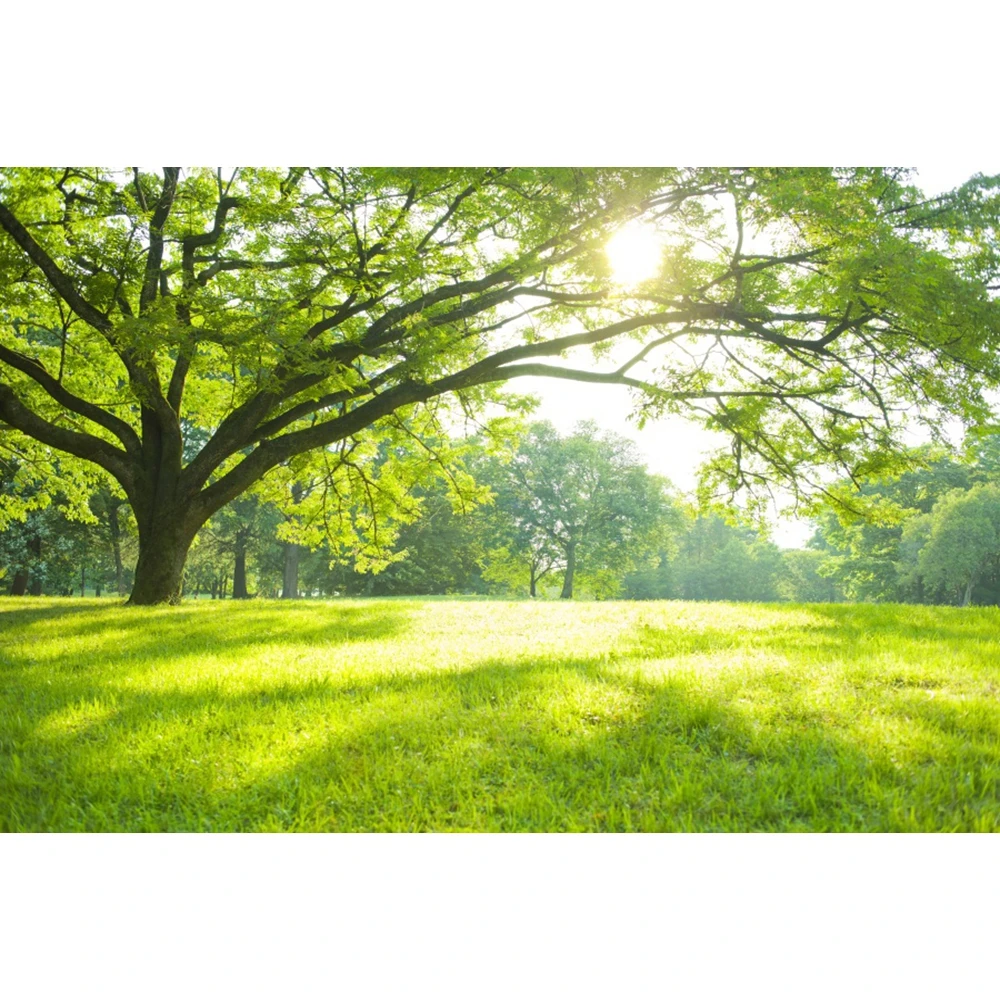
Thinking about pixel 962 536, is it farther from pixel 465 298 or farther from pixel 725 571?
pixel 465 298

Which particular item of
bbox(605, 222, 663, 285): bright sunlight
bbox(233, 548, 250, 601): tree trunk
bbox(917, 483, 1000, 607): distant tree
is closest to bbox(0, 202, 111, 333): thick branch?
bbox(605, 222, 663, 285): bright sunlight

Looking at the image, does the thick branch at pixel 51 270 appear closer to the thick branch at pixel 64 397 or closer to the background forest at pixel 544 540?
the thick branch at pixel 64 397

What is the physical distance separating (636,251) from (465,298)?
421 centimetres

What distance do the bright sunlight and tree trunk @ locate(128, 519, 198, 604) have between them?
8.42 metres

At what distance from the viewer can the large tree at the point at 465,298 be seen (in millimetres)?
7219

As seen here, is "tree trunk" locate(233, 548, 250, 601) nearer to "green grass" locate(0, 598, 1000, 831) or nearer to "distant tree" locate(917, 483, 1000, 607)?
"green grass" locate(0, 598, 1000, 831)

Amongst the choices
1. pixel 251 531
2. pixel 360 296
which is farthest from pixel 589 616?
pixel 251 531

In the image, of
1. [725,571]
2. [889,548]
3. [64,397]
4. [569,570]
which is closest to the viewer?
[64,397]

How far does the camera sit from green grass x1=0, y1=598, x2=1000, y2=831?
8.83 feet

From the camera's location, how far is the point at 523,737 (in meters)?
3.34

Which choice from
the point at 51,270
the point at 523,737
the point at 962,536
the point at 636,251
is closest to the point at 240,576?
the point at 51,270

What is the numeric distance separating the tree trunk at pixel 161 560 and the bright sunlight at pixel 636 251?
842 cm

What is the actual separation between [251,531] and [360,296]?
24669mm

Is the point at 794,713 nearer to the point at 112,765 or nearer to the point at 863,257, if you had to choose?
the point at 112,765
